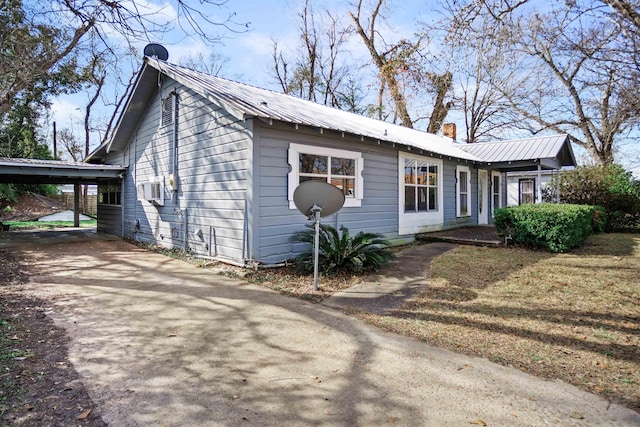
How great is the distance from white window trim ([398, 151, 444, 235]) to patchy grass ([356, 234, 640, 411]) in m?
2.81

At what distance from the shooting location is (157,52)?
9.79 metres

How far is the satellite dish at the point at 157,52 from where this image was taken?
371 inches

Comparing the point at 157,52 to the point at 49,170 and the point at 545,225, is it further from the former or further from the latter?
the point at 545,225

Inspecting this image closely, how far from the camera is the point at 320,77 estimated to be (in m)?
26.3

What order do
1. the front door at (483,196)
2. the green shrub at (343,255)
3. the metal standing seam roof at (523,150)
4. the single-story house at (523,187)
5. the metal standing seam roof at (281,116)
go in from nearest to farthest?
1. the green shrub at (343,255)
2. the metal standing seam roof at (281,116)
3. the metal standing seam roof at (523,150)
4. the front door at (483,196)
5. the single-story house at (523,187)

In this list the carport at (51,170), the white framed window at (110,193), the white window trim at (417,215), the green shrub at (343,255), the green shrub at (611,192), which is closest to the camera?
the green shrub at (343,255)

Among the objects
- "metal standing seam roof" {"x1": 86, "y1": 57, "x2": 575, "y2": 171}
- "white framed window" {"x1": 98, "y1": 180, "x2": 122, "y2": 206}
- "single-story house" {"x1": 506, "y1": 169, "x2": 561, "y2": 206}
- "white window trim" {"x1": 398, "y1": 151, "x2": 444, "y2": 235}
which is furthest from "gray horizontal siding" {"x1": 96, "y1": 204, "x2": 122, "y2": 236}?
"single-story house" {"x1": 506, "y1": 169, "x2": 561, "y2": 206}

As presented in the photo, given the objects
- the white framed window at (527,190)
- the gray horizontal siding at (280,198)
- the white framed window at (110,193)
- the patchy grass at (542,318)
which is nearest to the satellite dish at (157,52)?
the gray horizontal siding at (280,198)

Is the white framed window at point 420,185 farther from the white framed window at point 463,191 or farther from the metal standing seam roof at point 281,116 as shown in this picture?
the white framed window at point 463,191

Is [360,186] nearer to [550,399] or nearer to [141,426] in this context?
[550,399]

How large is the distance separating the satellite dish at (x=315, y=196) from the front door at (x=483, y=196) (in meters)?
10.9

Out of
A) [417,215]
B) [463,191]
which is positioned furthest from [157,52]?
[463,191]

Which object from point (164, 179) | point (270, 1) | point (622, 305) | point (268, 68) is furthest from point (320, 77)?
point (622, 305)

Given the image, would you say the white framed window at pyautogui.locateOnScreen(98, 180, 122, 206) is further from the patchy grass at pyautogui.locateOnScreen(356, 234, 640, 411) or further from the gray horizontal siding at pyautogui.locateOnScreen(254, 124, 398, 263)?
the patchy grass at pyautogui.locateOnScreen(356, 234, 640, 411)
